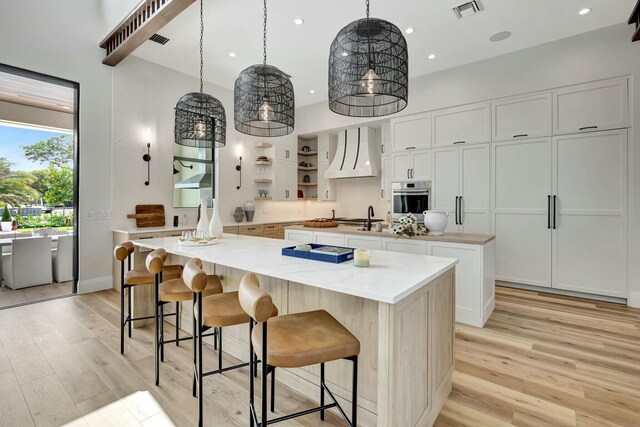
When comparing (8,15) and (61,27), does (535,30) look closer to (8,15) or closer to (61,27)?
(61,27)

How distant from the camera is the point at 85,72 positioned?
4094 mm

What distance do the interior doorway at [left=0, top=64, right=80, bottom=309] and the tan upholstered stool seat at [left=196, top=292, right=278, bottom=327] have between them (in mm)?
3454

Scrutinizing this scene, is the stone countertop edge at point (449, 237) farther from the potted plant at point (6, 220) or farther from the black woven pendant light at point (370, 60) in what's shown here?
the potted plant at point (6, 220)

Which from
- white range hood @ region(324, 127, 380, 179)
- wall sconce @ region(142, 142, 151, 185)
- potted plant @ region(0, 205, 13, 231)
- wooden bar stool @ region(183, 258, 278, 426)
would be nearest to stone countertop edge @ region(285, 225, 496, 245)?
wooden bar stool @ region(183, 258, 278, 426)

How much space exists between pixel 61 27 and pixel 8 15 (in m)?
0.49

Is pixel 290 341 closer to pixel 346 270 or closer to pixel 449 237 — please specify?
pixel 346 270

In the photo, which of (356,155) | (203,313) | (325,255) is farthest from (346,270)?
(356,155)

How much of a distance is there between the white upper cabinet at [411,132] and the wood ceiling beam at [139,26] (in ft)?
11.7

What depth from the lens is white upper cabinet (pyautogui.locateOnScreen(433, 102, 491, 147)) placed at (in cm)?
446

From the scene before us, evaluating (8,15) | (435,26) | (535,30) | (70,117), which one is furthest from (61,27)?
(535,30)

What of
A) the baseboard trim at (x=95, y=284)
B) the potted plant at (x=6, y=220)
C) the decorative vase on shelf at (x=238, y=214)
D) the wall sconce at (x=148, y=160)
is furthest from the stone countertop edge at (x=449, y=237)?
the potted plant at (x=6, y=220)

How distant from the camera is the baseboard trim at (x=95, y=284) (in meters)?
4.08

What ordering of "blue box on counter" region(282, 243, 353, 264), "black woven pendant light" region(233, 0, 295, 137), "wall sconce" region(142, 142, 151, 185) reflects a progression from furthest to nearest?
"wall sconce" region(142, 142, 151, 185) → "black woven pendant light" region(233, 0, 295, 137) → "blue box on counter" region(282, 243, 353, 264)

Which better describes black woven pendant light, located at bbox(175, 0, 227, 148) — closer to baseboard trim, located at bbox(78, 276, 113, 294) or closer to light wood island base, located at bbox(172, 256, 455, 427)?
light wood island base, located at bbox(172, 256, 455, 427)
